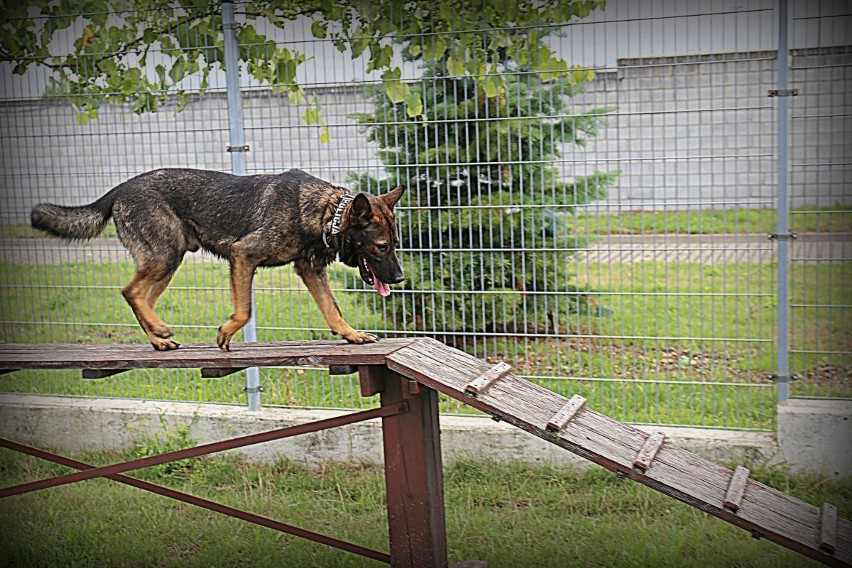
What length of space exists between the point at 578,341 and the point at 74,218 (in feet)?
10.4

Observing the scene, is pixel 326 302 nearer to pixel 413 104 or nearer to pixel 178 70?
pixel 413 104

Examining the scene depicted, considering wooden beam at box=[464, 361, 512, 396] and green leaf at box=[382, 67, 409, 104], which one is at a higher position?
green leaf at box=[382, 67, 409, 104]

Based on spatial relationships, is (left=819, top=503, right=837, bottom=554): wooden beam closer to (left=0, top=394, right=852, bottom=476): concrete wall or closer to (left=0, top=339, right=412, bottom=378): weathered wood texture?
(left=0, top=394, right=852, bottom=476): concrete wall

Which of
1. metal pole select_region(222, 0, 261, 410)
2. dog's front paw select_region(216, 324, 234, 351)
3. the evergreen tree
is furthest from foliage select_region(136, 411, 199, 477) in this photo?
dog's front paw select_region(216, 324, 234, 351)

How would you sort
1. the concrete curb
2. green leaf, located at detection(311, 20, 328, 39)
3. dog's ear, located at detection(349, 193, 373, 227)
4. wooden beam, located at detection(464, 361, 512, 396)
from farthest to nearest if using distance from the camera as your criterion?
green leaf, located at detection(311, 20, 328, 39)
the concrete curb
dog's ear, located at detection(349, 193, 373, 227)
wooden beam, located at detection(464, 361, 512, 396)

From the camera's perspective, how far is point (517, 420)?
13.6 feet

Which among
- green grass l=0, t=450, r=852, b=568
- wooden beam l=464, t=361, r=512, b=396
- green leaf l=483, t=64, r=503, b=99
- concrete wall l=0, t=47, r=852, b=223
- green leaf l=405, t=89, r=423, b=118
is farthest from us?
green leaf l=405, t=89, r=423, b=118

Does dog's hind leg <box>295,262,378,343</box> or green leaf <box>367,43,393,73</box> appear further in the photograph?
green leaf <box>367,43,393,73</box>

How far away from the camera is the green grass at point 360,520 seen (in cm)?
518

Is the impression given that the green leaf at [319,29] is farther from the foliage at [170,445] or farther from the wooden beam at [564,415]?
the wooden beam at [564,415]

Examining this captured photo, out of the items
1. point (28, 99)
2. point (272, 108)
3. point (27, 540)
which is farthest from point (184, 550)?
point (28, 99)

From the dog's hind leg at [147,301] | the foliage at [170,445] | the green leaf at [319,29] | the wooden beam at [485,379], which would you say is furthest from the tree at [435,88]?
the dog's hind leg at [147,301]

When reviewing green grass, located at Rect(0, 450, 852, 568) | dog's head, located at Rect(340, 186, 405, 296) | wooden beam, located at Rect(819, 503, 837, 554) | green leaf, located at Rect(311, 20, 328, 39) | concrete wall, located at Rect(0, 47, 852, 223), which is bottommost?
green grass, located at Rect(0, 450, 852, 568)

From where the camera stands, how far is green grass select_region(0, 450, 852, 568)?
204 inches
